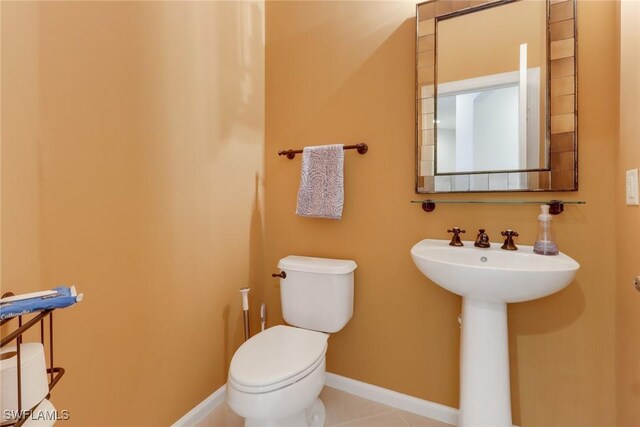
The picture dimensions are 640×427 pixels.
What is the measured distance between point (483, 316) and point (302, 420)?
889mm

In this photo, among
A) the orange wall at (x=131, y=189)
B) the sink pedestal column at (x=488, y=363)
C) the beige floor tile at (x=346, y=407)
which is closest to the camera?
the orange wall at (x=131, y=189)

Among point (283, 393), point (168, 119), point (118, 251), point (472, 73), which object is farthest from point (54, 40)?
point (472, 73)

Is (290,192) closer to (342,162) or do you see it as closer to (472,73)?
(342,162)

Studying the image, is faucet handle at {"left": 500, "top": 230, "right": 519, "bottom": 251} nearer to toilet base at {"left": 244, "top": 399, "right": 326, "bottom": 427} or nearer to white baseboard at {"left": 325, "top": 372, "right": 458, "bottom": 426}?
white baseboard at {"left": 325, "top": 372, "right": 458, "bottom": 426}

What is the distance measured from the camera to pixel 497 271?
101 cm

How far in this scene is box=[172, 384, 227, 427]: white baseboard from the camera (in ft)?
4.57

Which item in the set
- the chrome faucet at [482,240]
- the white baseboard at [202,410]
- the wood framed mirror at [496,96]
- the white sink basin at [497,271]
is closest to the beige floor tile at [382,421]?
the white baseboard at [202,410]

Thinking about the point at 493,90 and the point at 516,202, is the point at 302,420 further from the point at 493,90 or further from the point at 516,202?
the point at 493,90

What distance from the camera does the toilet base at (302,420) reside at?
1.25 m

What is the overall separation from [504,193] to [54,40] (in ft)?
5.65

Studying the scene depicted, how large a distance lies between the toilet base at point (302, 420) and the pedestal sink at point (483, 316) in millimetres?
Result: 637

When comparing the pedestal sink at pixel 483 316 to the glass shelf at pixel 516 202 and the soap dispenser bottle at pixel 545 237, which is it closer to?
the soap dispenser bottle at pixel 545 237

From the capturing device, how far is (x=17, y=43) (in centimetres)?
88

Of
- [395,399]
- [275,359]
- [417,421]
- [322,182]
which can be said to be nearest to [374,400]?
[395,399]
